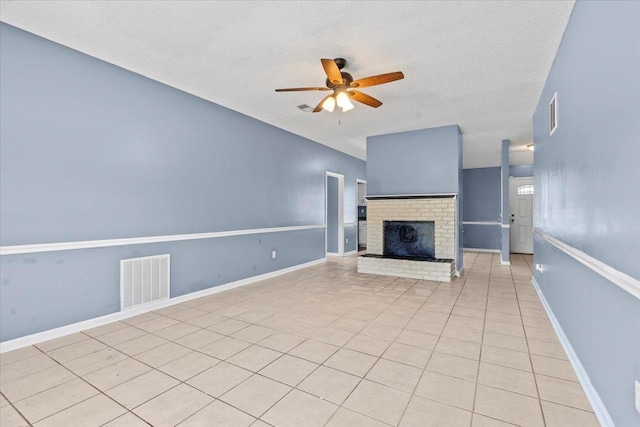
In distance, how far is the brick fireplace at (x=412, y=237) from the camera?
208 inches

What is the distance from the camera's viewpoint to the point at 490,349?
255 centimetres

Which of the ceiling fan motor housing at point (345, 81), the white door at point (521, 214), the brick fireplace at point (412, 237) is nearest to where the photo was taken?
the ceiling fan motor housing at point (345, 81)

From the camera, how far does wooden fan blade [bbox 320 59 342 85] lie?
264cm

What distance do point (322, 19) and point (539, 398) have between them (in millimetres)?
3094

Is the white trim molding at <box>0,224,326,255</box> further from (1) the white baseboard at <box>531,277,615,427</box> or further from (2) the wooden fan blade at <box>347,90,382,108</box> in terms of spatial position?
(1) the white baseboard at <box>531,277,615,427</box>

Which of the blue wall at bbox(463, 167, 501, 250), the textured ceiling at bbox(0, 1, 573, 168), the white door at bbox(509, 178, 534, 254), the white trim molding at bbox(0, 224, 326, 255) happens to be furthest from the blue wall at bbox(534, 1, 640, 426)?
the blue wall at bbox(463, 167, 501, 250)

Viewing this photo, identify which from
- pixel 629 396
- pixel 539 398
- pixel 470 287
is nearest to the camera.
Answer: pixel 629 396

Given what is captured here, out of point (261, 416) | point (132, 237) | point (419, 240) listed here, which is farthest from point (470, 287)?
point (132, 237)

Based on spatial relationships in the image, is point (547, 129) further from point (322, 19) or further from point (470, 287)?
point (322, 19)

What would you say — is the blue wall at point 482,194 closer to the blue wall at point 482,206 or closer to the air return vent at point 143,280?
the blue wall at point 482,206

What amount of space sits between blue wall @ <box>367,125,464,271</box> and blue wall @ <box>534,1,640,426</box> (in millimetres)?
2628

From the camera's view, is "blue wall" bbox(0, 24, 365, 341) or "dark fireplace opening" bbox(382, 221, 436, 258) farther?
"dark fireplace opening" bbox(382, 221, 436, 258)

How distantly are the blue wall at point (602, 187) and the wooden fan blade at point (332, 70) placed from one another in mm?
1755

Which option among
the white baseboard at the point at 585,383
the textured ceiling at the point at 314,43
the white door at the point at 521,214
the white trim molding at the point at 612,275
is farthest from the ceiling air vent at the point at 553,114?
the white door at the point at 521,214
